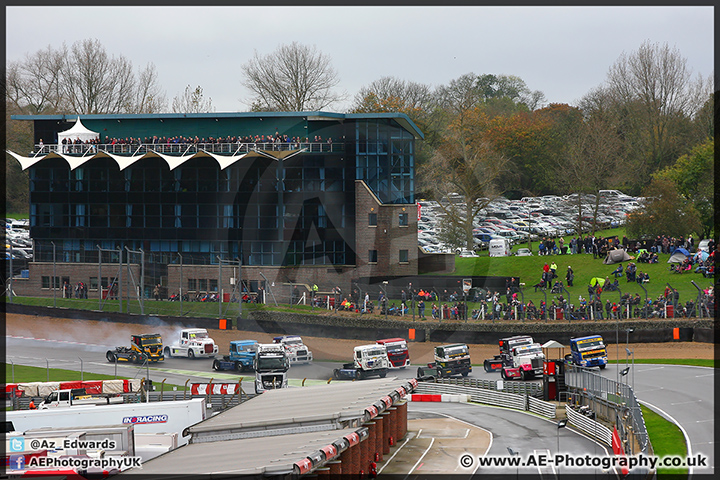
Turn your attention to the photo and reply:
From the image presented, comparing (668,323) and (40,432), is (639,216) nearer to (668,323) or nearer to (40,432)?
(668,323)

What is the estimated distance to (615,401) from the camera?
32.4 m

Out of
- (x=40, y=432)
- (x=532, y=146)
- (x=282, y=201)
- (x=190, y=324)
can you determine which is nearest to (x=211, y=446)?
(x=40, y=432)

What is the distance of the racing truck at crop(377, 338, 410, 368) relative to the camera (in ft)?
163

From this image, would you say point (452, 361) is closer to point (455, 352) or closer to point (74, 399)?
point (455, 352)

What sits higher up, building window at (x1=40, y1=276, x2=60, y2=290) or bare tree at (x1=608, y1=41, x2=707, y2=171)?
bare tree at (x1=608, y1=41, x2=707, y2=171)

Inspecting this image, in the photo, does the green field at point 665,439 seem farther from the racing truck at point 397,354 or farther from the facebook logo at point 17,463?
the facebook logo at point 17,463

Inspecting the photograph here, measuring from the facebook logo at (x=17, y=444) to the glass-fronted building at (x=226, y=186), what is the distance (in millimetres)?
40726

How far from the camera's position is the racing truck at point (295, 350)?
52.3 m

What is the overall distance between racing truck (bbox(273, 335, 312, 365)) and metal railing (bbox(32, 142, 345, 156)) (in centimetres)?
1977

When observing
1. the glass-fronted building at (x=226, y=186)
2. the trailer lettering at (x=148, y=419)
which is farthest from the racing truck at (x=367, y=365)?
the glass-fronted building at (x=226, y=186)

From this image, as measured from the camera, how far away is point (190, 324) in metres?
63.2

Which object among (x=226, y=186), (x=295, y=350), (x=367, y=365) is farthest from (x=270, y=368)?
(x=226, y=186)

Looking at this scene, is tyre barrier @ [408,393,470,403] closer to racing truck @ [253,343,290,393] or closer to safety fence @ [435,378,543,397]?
safety fence @ [435,378,543,397]

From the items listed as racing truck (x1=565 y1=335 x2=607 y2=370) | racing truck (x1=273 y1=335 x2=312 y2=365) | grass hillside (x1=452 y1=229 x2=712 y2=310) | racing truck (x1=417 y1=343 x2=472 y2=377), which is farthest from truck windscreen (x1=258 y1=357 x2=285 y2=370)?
grass hillside (x1=452 y1=229 x2=712 y2=310)
